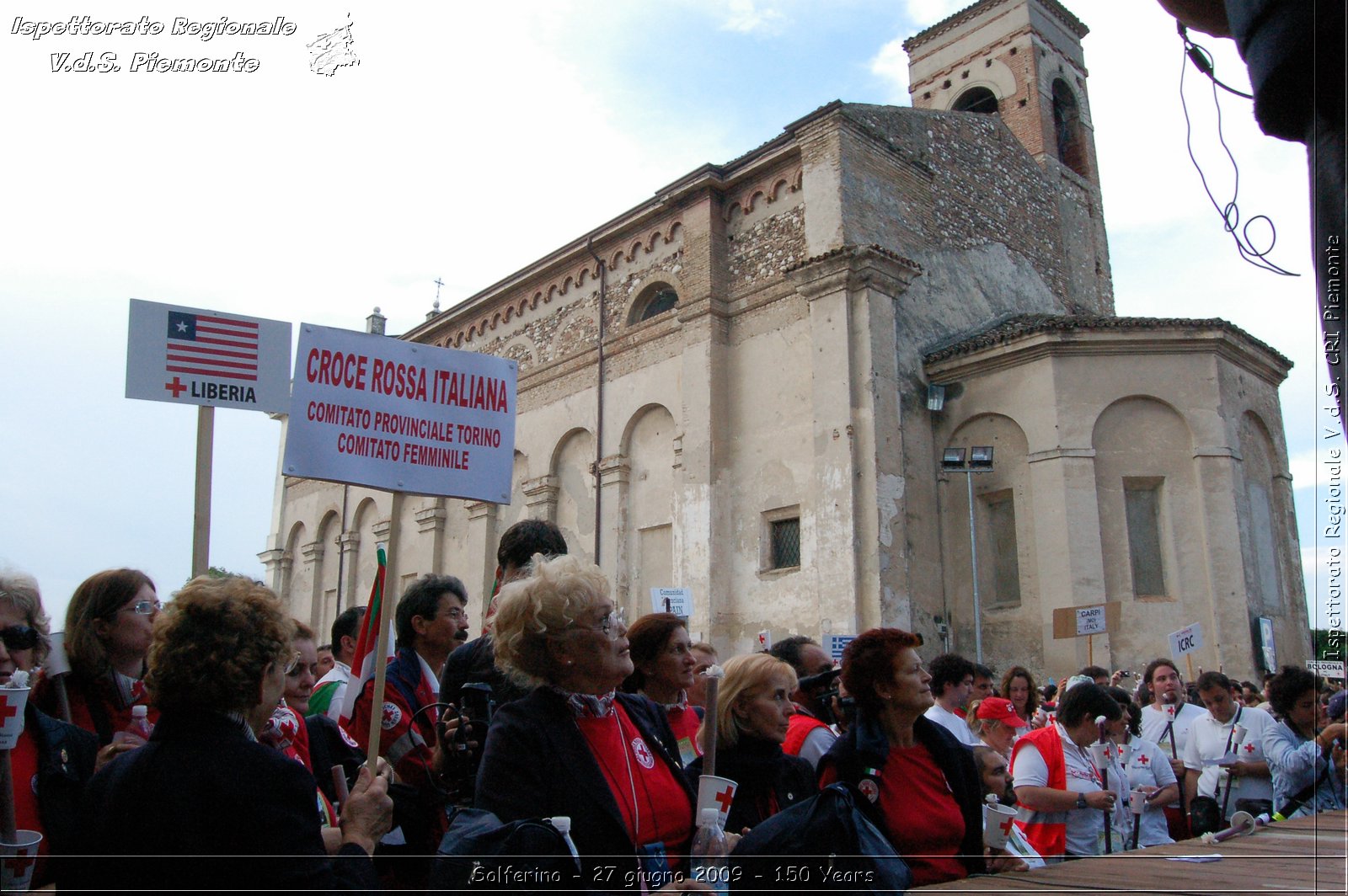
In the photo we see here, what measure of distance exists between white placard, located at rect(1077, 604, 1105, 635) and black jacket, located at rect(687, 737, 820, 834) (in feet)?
33.2

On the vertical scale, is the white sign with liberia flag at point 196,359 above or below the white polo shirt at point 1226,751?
above

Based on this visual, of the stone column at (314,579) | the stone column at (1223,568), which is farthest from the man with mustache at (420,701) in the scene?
the stone column at (314,579)

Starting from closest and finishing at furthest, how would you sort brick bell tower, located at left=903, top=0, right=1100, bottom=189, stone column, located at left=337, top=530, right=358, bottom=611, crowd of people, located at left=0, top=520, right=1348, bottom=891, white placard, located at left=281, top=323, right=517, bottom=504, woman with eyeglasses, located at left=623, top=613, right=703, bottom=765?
crowd of people, located at left=0, top=520, right=1348, bottom=891
woman with eyeglasses, located at left=623, top=613, right=703, bottom=765
white placard, located at left=281, top=323, right=517, bottom=504
brick bell tower, located at left=903, top=0, right=1100, bottom=189
stone column, located at left=337, top=530, right=358, bottom=611

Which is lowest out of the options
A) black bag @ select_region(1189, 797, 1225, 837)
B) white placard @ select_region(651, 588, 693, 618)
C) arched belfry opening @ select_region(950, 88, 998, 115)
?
black bag @ select_region(1189, 797, 1225, 837)

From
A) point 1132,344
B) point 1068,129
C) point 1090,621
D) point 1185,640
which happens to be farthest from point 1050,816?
point 1068,129

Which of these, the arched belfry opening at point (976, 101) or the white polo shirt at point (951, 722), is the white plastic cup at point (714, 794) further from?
the arched belfry opening at point (976, 101)

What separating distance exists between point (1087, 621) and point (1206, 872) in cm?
1059

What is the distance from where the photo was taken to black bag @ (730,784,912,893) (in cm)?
272

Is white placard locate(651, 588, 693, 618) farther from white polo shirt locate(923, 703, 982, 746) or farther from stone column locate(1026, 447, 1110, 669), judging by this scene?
white polo shirt locate(923, 703, 982, 746)

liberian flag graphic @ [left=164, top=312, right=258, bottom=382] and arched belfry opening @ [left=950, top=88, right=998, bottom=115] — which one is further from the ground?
arched belfry opening @ [left=950, top=88, right=998, bottom=115]

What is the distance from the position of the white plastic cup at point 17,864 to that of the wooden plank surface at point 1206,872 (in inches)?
101

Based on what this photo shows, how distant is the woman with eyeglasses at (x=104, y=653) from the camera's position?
319 centimetres

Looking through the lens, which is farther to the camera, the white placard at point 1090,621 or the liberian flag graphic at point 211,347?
the white placard at point 1090,621

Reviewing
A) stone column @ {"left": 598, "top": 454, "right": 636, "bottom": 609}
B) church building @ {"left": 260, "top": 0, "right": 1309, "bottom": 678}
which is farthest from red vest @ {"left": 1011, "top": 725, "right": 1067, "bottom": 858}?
stone column @ {"left": 598, "top": 454, "right": 636, "bottom": 609}
